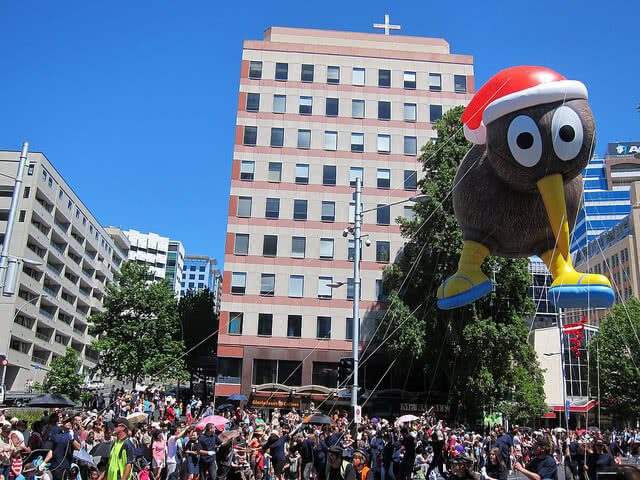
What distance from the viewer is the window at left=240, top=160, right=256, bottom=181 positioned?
140 ft

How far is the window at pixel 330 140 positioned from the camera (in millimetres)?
43375

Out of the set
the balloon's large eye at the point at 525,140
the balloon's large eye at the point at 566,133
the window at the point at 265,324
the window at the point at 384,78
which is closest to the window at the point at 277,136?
the window at the point at 384,78

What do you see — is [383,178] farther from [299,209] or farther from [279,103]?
[279,103]

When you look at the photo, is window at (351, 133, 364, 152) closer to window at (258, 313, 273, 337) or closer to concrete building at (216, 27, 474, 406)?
concrete building at (216, 27, 474, 406)

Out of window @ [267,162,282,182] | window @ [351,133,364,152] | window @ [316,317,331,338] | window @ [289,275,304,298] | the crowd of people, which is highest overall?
window @ [351,133,364,152]

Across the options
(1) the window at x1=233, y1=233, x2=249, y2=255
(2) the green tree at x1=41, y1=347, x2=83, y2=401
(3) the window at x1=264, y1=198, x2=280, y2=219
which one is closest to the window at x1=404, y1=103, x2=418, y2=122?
(3) the window at x1=264, y1=198, x2=280, y2=219

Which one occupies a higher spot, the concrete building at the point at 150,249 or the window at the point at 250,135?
the concrete building at the point at 150,249

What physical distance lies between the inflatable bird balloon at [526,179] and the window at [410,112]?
33471 millimetres

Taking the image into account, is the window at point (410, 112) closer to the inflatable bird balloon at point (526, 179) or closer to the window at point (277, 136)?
the window at point (277, 136)

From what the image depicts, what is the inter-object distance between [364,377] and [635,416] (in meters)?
21.0

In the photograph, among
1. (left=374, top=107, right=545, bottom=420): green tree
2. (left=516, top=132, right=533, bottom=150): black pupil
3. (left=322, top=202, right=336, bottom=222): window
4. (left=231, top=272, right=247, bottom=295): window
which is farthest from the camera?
(left=322, top=202, right=336, bottom=222): window

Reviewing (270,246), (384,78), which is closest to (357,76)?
(384,78)

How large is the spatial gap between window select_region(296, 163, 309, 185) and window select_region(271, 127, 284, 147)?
2.05m

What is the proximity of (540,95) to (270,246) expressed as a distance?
106 ft
